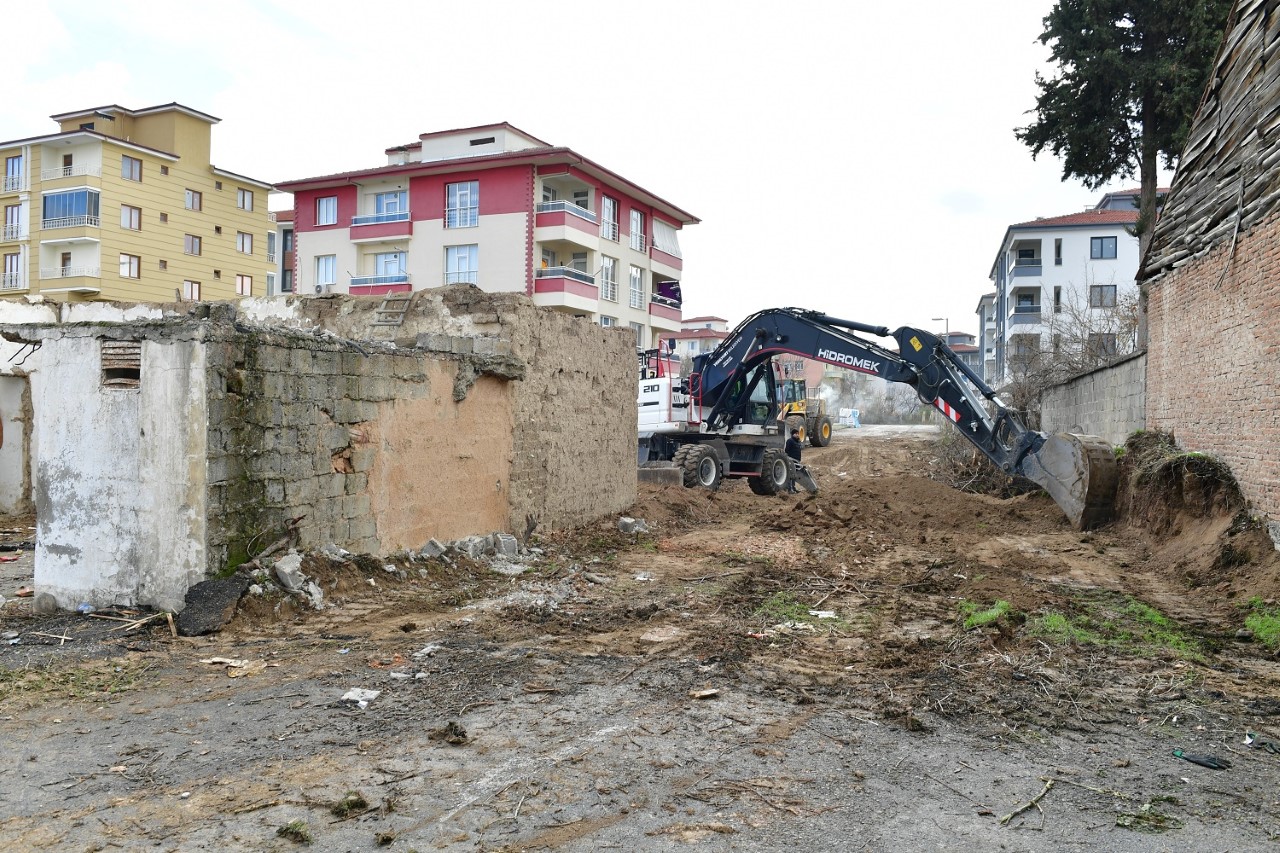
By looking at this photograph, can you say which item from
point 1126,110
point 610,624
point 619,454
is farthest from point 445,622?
point 1126,110

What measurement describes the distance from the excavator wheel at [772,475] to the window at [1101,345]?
7.75 meters

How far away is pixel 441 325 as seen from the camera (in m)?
11.3

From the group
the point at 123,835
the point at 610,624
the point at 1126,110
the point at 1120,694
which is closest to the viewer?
the point at 123,835

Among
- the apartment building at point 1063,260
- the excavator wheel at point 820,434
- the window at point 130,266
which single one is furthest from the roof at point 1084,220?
the window at point 130,266

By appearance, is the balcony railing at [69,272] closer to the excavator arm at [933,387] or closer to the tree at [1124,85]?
the excavator arm at [933,387]

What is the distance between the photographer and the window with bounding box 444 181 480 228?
36438 mm

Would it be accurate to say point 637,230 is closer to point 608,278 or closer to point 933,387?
point 608,278

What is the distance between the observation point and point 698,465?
58.6 feet

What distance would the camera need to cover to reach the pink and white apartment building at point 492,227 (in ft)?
116

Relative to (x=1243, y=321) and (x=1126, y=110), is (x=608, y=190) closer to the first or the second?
(x=1126, y=110)

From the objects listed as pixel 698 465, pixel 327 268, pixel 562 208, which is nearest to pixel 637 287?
pixel 562 208

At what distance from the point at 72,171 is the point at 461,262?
18.0m

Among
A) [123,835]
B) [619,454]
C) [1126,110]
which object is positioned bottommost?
[123,835]

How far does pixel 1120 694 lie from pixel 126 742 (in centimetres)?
564
